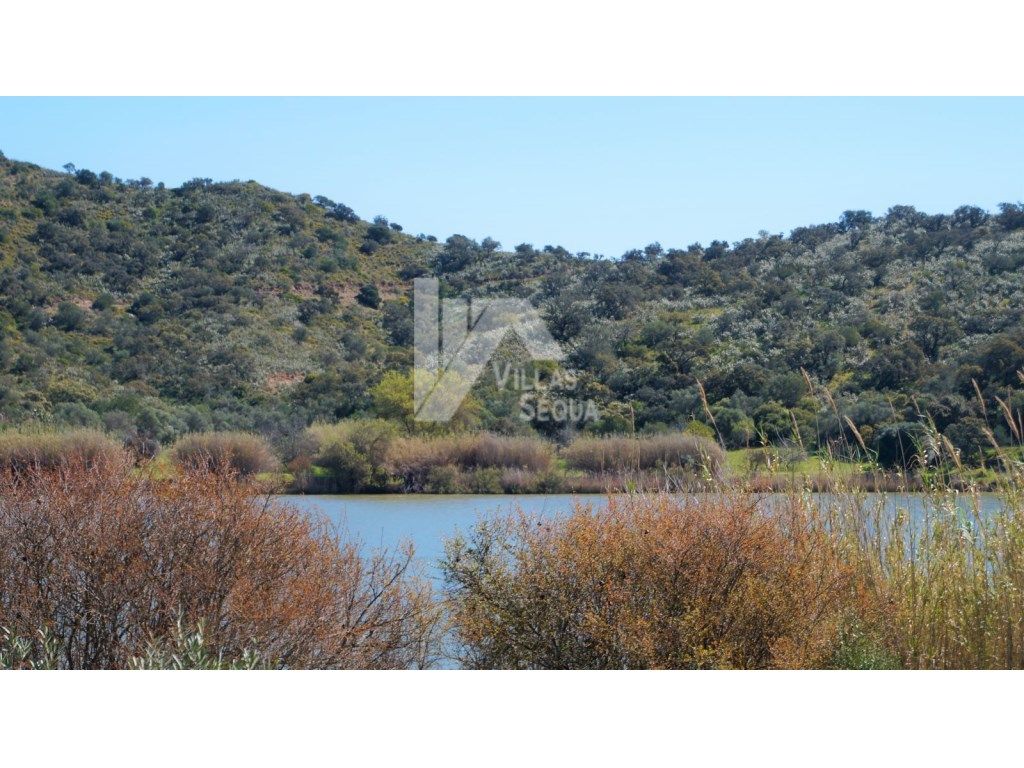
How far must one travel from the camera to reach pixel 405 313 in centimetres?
3322

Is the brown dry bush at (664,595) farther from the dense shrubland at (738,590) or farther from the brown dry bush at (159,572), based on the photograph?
the brown dry bush at (159,572)

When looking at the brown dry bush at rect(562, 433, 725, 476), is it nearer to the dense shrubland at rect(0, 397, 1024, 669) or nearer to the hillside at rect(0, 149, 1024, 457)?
the hillside at rect(0, 149, 1024, 457)

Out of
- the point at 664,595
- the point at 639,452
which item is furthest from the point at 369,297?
the point at 664,595

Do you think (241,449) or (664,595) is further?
(241,449)

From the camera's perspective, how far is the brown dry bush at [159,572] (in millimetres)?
5461

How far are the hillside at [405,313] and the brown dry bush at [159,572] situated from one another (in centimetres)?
1357

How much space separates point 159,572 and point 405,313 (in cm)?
2784

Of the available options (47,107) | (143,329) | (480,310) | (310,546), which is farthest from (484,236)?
(310,546)

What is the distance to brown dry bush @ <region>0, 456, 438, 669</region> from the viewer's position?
5.46 meters

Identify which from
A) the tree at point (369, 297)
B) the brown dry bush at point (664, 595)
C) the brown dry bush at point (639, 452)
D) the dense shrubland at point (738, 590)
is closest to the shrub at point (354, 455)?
the brown dry bush at point (639, 452)

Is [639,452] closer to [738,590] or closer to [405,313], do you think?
[738,590]

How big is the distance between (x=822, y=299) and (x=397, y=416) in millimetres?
11534

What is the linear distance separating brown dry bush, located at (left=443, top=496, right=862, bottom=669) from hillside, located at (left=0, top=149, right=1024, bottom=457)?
13.2 metres
